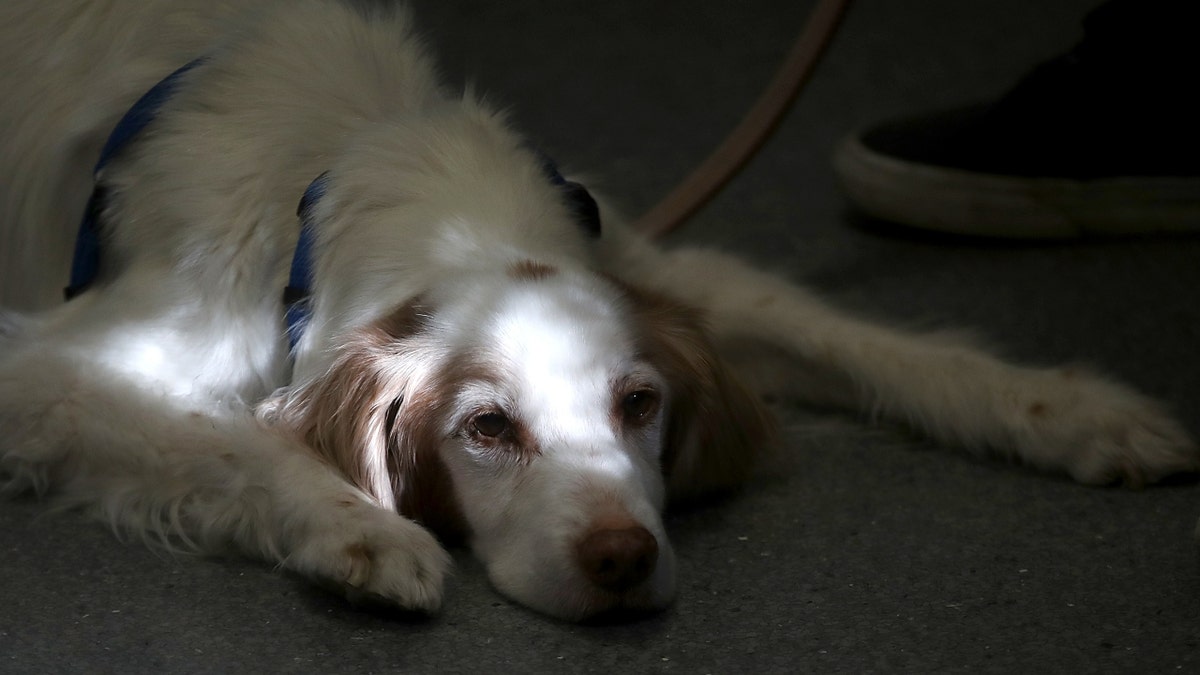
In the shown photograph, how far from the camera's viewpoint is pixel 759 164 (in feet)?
11.7

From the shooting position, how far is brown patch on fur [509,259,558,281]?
1713 millimetres

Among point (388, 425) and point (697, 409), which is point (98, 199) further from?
point (697, 409)

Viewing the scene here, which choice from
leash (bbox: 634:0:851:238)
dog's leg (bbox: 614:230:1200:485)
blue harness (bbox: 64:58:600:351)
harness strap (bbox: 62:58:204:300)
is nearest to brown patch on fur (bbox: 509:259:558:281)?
blue harness (bbox: 64:58:600:351)

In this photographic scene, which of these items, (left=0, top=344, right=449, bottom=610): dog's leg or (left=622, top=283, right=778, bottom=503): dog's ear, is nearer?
(left=0, top=344, right=449, bottom=610): dog's leg

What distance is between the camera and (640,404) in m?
1.72

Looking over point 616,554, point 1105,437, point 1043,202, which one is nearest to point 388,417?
point 616,554

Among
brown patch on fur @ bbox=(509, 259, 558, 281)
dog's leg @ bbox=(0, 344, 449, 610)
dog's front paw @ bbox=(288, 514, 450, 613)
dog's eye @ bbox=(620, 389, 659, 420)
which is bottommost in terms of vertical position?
dog's leg @ bbox=(0, 344, 449, 610)

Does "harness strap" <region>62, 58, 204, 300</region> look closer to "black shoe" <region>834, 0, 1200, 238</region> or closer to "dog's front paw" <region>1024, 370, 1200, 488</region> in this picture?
"dog's front paw" <region>1024, 370, 1200, 488</region>

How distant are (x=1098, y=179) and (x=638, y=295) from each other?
1507mm

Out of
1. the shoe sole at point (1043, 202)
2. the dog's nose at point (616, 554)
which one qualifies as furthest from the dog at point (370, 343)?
the shoe sole at point (1043, 202)

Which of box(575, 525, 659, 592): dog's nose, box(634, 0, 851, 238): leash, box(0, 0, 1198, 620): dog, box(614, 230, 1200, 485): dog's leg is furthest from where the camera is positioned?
box(634, 0, 851, 238): leash

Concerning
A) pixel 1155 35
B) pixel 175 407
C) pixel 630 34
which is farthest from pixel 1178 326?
pixel 630 34

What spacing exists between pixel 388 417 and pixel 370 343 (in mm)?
97

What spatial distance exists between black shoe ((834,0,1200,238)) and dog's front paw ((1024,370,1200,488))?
100 centimetres
